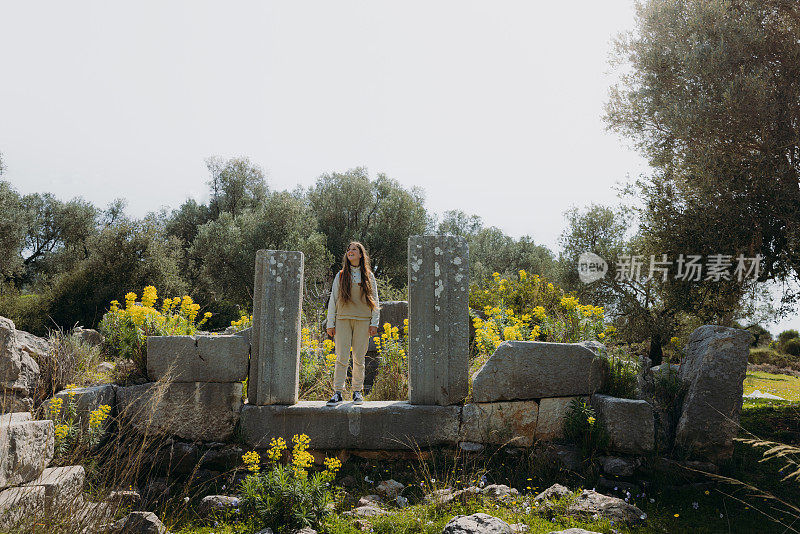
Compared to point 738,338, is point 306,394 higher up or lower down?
lower down

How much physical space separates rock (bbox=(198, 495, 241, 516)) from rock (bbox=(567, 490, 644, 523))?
329cm

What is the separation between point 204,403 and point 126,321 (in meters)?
1.87

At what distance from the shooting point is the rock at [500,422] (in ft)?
21.1

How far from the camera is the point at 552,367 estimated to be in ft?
21.4

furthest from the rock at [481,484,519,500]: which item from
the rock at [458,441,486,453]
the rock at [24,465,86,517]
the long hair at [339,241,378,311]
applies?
the rock at [24,465,86,517]

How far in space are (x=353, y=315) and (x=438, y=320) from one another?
1.15m

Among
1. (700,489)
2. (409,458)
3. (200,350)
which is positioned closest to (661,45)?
(700,489)

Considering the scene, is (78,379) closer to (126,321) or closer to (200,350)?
(126,321)

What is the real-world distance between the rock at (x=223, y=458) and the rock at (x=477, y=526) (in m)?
3.25

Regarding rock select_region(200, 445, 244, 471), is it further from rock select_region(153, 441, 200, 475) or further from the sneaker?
the sneaker

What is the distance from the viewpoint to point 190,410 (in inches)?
258

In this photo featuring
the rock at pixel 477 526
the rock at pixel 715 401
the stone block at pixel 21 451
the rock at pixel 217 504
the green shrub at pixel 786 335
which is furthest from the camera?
the green shrub at pixel 786 335

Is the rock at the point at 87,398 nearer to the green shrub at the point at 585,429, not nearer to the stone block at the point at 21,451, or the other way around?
the stone block at the point at 21,451

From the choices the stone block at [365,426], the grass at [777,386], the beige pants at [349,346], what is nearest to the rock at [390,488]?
the stone block at [365,426]
